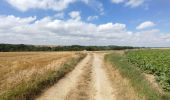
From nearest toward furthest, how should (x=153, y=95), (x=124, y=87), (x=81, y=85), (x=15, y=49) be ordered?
1. (x=153, y=95)
2. (x=124, y=87)
3. (x=81, y=85)
4. (x=15, y=49)

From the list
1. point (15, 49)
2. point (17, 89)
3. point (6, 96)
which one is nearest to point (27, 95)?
point (17, 89)

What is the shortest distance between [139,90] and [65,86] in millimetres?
4610

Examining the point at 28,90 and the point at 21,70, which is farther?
the point at 21,70

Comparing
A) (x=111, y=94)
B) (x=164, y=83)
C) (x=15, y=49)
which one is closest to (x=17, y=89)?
(x=111, y=94)

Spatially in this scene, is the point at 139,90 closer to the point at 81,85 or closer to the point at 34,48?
the point at 81,85

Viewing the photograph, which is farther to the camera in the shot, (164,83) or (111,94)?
(164,83)

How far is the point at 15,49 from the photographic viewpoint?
125312mm

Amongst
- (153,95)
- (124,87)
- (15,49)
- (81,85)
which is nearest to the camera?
(153,95)

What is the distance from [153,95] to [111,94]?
8.82ft

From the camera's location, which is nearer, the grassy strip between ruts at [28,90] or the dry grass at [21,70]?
the grassy strip between ruts at [28,90]

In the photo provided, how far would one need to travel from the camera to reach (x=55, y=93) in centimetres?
1365

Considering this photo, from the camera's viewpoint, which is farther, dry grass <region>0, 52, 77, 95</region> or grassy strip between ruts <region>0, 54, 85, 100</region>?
dry grass <region>0, 52, 77, 95</region>

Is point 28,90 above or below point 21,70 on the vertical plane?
above

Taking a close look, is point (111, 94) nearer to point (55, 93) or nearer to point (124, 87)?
point (124, 87)
